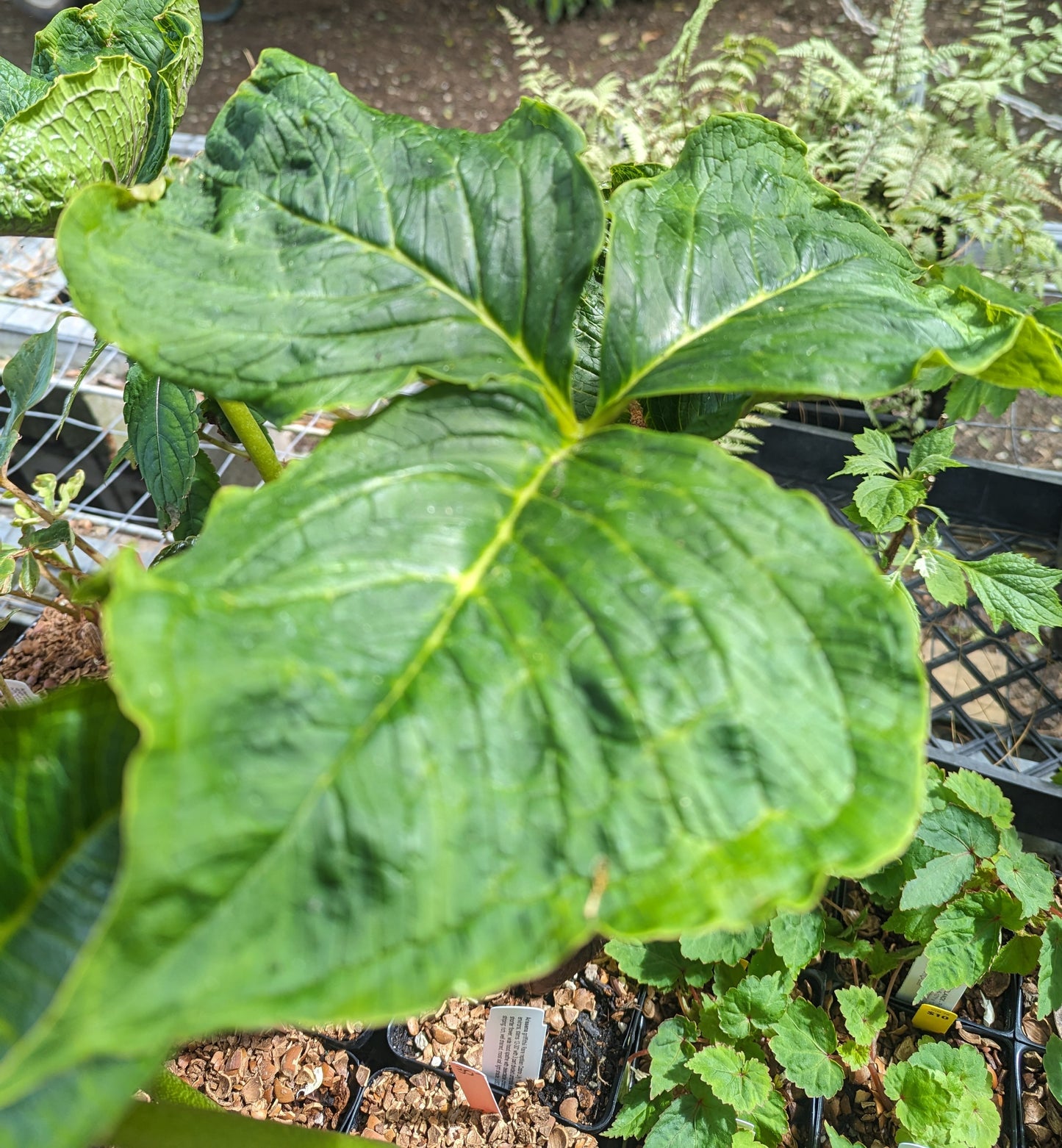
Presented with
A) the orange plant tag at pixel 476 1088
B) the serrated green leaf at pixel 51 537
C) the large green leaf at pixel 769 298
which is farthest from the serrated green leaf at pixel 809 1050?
the serrated green leaf at pixel 51 537

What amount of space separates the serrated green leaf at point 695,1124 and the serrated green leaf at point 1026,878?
1.34 ft

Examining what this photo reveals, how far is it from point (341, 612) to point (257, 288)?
0.90ft

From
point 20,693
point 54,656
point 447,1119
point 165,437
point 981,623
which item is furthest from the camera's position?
point 981,623

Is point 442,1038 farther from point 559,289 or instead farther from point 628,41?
point 628,41

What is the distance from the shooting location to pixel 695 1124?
962 millimetres

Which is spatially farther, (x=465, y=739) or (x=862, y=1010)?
(x=862, y=1010)

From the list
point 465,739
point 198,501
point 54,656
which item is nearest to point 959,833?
point 465,739

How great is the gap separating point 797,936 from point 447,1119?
47 cm

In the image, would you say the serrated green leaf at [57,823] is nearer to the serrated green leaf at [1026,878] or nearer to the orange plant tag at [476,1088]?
the orange plant tag at [476,1088]

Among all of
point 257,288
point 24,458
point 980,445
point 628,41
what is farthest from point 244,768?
point 628,41

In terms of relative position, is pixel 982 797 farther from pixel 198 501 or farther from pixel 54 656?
pixel 54 656

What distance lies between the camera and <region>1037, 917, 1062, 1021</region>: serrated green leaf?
3.02 feet

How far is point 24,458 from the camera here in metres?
1.66

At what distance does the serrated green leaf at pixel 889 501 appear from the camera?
3.44 feet
